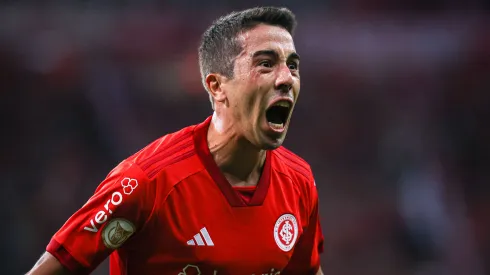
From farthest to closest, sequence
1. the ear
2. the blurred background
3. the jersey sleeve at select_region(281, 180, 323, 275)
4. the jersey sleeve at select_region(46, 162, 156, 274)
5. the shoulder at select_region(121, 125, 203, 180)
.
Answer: the blurred background → the jersey sleeve at select_region(281, 180, 323, 275) → the ear → the shoulder at select_region(121, 125, 203, 180) → the jersey sleeve at select_region(46, 162, 156, 274)

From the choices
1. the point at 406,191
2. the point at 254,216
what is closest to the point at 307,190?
the point at 254,216

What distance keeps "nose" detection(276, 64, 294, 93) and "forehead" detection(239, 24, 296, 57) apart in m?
0.07

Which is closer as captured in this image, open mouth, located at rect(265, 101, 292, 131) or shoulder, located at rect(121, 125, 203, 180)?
shoulder, located at rect(121, 125, 203, 180)

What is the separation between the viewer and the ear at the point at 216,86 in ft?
9.14

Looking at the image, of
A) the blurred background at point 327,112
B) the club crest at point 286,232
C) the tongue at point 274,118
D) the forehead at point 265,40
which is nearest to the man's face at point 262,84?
the forehead at point 265,40

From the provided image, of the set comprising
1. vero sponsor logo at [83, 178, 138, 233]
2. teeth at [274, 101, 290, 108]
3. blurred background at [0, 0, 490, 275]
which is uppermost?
teeth at [274, 101, 290, 108]

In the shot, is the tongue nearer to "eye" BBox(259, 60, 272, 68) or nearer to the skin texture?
the skin texture

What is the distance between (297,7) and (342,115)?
4.11 ft

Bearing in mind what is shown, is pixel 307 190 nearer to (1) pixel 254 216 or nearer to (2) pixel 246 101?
(1) pixel 254 216

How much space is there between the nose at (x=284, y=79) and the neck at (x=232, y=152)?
27 cm

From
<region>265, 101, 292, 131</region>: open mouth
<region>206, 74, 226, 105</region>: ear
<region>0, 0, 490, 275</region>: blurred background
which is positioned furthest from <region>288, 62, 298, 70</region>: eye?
<region>0, 0, 490, 275</region>: blurred background

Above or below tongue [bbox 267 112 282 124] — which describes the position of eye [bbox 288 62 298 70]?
above

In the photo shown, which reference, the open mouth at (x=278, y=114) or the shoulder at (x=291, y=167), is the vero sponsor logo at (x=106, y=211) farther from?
the shoulder at (x=291, y=167)

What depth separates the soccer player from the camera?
2.46 meters
